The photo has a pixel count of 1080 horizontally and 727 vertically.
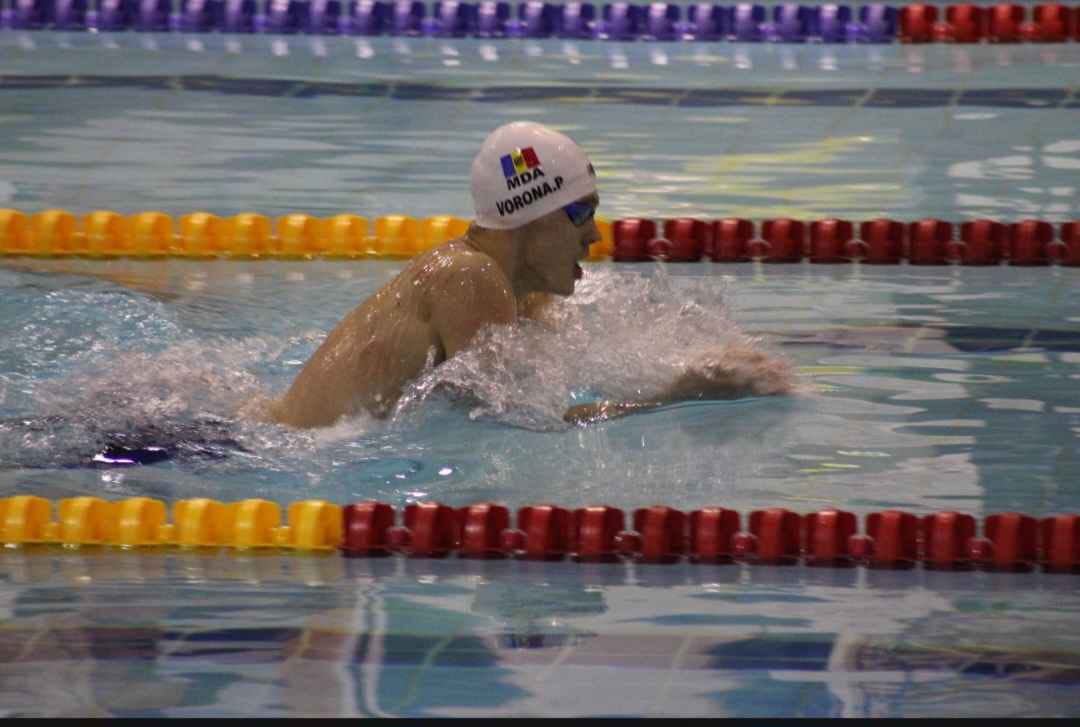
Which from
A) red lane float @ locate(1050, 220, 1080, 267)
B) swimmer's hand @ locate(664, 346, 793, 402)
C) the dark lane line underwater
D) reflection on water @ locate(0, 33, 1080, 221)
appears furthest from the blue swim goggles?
the dark lane line underwater

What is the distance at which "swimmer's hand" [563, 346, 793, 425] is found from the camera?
15.7 ft

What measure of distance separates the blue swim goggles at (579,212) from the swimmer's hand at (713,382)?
471 mm

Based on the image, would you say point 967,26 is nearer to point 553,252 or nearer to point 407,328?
point 553,252

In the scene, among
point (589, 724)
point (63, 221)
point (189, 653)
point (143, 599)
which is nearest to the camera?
point (589, 724)

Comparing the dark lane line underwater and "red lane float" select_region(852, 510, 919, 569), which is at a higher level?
the dark lane line underwater

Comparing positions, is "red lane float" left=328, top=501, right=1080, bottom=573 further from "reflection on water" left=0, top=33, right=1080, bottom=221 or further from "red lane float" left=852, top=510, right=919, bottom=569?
"reflection on water" left=0, top=33, right=1080, bottom=221

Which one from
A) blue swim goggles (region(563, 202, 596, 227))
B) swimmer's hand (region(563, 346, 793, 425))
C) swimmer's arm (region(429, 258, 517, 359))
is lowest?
swimmer's hand (region(563, 346, 793, 425))

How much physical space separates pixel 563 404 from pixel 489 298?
15.4 inches

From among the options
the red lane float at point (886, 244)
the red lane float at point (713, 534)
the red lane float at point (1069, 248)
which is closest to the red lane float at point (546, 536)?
the red lane float at point (713, 534)

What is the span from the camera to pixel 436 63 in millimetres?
9195

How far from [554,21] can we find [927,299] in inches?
167

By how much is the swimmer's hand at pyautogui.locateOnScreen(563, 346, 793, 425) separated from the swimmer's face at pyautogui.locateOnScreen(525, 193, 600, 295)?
321 millimetres

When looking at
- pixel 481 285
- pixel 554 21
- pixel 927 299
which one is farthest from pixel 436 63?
pixel 481 285

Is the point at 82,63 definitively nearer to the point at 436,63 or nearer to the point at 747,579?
the point at 436,63
